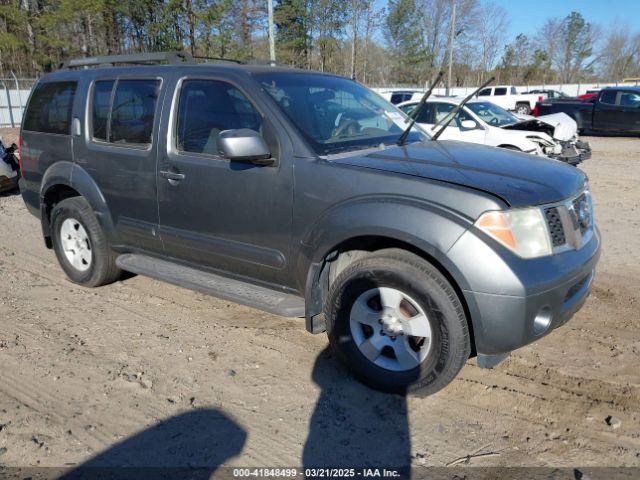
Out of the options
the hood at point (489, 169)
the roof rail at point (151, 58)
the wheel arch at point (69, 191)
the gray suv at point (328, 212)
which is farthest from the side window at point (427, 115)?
the wheel arch at point (69, 191)

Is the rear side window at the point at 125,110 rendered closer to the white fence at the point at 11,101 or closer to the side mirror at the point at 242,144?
the side mirror at the point at 242,144

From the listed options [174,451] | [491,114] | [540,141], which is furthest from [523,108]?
[174,451]

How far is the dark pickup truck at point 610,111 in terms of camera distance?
18.7 m

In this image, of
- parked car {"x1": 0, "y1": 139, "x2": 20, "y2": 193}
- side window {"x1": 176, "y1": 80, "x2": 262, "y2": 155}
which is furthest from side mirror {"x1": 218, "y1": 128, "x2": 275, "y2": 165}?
parked car {"x1": 0, "y1": 139, "x2": 20, "y2": 193}

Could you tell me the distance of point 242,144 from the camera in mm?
3213

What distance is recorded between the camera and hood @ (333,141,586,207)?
2.87 m

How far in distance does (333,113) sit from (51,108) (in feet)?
9.41

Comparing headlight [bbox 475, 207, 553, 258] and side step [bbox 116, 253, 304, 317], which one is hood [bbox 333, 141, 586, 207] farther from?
side step [bbox 116, 253, 304, 317]

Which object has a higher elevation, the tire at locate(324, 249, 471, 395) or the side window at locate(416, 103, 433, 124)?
the side window at locate(416, 103, 433, 124)

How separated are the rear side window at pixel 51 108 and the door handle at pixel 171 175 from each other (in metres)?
1.42

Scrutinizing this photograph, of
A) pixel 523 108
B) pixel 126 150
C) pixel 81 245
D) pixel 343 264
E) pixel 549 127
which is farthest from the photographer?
pixel 523 108

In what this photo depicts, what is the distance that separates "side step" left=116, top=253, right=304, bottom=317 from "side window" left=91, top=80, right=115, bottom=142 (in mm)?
1072

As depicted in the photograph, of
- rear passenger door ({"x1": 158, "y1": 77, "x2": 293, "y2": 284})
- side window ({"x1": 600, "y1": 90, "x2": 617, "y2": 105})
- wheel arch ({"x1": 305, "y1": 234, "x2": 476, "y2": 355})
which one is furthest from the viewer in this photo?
side window ({"x1": 600, "y1": 90, "x2": 617, "y2": 105})

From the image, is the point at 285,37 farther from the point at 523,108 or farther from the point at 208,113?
the point at 208,113
